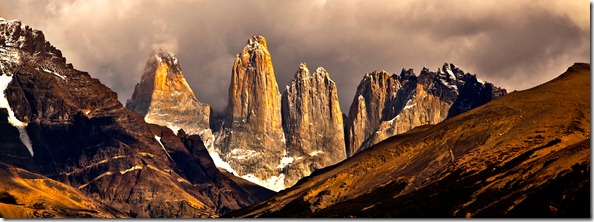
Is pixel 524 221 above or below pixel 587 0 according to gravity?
below

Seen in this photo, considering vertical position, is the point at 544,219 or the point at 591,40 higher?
the point at 591,40

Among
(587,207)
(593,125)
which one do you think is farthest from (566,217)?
(593,125)

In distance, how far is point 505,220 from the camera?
199 m

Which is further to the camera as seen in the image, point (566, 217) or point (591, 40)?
point (566, 217)

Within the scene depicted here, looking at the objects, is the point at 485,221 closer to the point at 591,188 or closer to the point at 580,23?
the point at 591,188

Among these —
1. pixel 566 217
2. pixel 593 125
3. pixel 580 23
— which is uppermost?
pixel 580 23

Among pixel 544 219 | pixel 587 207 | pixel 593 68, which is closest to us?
pixel 593 68

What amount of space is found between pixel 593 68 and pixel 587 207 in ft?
91.3

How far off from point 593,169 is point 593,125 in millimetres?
10850

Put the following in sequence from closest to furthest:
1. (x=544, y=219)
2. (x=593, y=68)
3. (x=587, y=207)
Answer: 1. (x=593, y=68)
2. (x=587, y=207)
3. (x=544, y=219)

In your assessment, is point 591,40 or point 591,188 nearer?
point 591,40

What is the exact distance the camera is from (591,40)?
6885 inches

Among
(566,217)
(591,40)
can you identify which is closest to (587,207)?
(566,217)

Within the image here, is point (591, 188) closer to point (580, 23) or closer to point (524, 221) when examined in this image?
point (524, 221)
